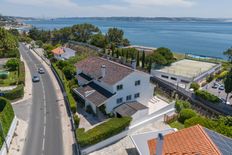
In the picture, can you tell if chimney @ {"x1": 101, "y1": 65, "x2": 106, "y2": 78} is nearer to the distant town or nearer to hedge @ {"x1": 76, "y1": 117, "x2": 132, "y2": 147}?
the distant town

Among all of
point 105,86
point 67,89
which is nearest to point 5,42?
point 67,89

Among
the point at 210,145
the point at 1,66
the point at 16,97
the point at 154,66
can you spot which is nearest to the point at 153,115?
the point at 210,145

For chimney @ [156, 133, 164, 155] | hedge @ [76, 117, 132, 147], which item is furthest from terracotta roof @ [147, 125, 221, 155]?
hedge @ [76, 117, 132, 147]

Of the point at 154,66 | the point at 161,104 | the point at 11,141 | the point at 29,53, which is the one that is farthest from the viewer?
the point at 29,53

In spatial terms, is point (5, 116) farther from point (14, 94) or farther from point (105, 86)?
point (105, 86)

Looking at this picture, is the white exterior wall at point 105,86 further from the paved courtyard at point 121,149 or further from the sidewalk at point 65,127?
the paved courtyard at point 121,149

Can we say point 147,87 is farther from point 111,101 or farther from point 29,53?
point 29,53
